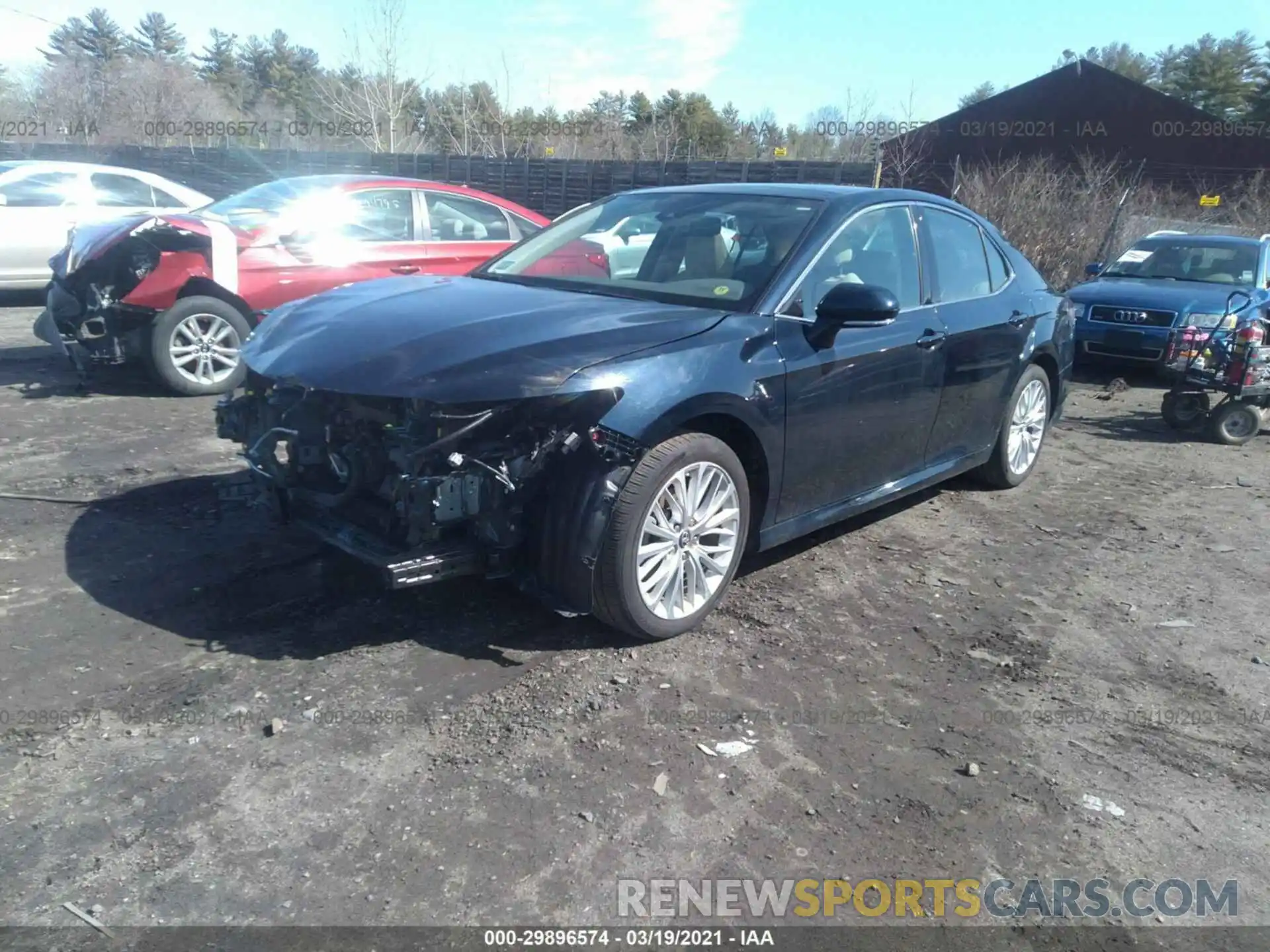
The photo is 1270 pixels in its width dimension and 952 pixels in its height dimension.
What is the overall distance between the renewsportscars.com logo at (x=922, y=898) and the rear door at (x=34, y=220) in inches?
441

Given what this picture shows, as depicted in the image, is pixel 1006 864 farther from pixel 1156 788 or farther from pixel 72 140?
pixel 72 140

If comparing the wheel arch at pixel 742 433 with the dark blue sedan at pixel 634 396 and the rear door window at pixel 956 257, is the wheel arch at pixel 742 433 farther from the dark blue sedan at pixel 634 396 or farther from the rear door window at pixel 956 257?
the rear door window at pixel 956 257

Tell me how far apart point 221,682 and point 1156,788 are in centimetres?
315

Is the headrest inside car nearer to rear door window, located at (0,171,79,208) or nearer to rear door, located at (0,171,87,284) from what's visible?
rear door, located at (0,171,87,284)

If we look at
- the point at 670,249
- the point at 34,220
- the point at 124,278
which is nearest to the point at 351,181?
the point at 124,278

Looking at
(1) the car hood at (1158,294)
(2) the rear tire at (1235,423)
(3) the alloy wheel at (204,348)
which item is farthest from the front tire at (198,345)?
(1) the car hood at (1158,294)

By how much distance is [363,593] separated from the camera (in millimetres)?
4355

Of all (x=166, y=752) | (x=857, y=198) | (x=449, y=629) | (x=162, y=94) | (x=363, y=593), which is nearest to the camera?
(x=166, y=752)

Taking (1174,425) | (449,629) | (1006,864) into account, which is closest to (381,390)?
(449,629)

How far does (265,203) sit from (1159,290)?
8.71 meters

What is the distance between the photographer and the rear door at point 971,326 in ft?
17.4

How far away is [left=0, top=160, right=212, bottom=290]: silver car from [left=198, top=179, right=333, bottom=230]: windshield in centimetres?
312

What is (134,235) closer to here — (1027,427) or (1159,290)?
(1027,427)

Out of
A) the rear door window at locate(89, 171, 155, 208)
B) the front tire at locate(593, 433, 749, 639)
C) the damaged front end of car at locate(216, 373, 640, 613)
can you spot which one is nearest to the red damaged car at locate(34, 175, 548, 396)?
the rear door window at locate(89, 171, 155, 208)
